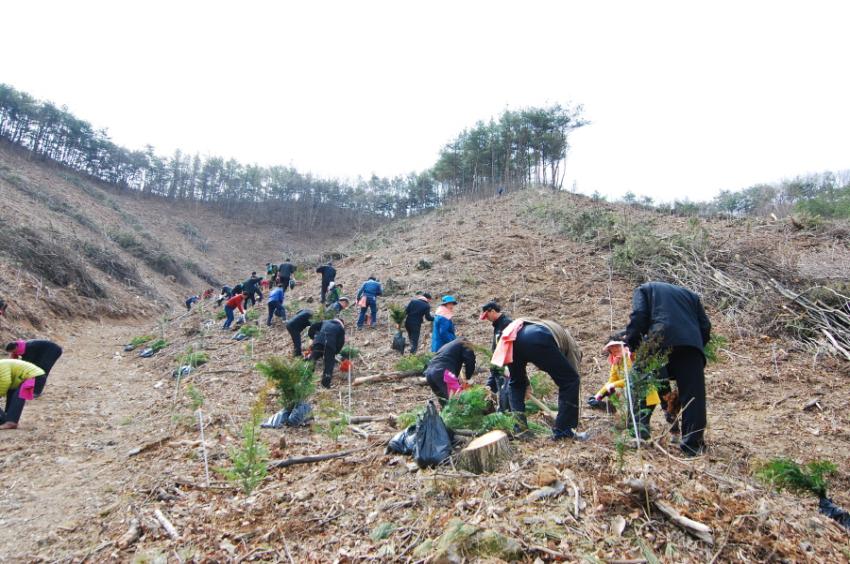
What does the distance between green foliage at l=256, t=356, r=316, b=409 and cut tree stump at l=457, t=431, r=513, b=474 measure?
8.48 ft

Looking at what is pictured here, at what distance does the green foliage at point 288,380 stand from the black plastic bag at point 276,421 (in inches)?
3.4

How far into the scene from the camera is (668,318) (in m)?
3.79

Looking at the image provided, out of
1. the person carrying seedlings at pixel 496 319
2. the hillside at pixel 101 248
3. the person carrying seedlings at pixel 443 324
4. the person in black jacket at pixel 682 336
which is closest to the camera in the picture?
the person in black jacket at pixel 682 336

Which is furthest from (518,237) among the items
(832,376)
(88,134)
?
(88,134)

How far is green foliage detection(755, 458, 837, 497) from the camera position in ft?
9.43

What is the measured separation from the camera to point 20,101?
125ft

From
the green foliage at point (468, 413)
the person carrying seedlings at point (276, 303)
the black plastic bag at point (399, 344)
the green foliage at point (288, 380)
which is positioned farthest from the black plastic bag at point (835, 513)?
the person carrying seedlings at point (276, 303)

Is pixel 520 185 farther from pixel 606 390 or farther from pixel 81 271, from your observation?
pixel 606 390

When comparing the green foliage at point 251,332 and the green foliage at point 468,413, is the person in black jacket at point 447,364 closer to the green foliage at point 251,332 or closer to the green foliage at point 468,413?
the green foliage at point 468,413

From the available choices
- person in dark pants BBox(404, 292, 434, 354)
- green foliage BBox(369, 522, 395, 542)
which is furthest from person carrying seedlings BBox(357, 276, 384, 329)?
green foliage BBox(369, 522, 395, 542)

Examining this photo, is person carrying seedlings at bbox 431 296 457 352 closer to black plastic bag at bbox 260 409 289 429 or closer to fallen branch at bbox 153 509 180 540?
black plastic bag at bbox 260 409 289 429

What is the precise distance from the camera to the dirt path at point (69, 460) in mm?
3279

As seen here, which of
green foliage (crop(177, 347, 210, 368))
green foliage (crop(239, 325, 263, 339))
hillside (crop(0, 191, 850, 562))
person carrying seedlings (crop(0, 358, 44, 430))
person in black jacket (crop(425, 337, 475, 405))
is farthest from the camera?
green foliage (crop(239, 325, 263, 339))

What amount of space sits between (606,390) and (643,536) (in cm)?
259
